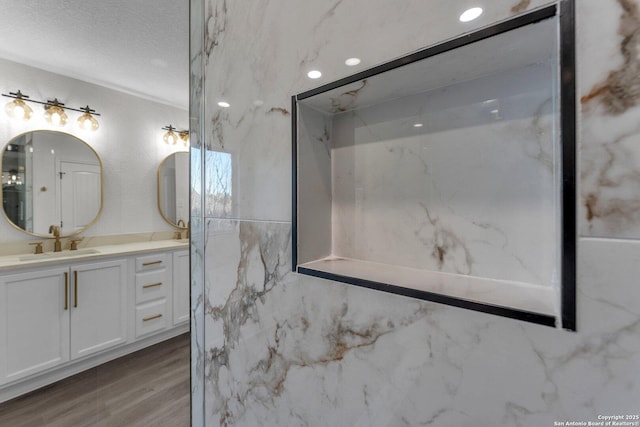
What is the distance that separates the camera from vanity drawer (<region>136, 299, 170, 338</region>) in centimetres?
234

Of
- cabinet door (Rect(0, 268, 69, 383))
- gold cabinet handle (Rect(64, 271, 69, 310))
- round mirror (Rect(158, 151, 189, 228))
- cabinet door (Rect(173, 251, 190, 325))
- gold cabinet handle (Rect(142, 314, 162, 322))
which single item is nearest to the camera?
cabinet door (Rect(0, 268, 69, 383))

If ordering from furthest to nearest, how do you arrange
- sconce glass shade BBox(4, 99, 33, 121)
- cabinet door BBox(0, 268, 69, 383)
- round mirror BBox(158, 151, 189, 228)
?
1. round mirror BBox(158, 151, 189, 228)
2. sconce glass shade BBox(4, 99, 33, 121)
3. cabinet door BBox(0, 268, 69, 383)

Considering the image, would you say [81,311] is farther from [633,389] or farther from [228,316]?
[633,389]

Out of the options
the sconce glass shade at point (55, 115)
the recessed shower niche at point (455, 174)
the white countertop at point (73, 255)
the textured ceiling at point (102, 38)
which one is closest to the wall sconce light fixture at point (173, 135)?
the textured ceiling at point (102, 38)

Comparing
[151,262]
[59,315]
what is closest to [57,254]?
[59,315]

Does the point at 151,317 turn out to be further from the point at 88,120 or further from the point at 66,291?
the point at 88,120

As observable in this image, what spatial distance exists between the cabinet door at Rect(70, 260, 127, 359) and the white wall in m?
0.60

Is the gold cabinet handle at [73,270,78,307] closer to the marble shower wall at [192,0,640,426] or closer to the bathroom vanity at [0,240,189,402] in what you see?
the bathroom vanity at [0,240,189,402]

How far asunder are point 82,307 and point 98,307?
10 centimetres

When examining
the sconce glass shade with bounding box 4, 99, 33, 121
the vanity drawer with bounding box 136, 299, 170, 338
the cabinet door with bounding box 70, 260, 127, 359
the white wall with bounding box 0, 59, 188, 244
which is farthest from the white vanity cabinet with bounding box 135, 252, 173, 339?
the sconce glass shade with bounding box 4, 99, 33, 121

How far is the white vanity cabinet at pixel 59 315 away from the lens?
1717 millimetres

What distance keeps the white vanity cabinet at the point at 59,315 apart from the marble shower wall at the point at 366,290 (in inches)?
66.6

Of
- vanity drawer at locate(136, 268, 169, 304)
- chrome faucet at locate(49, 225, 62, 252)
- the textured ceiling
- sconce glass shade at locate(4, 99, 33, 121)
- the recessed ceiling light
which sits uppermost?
the textured ceiling

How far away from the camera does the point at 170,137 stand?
3051 millimetres
